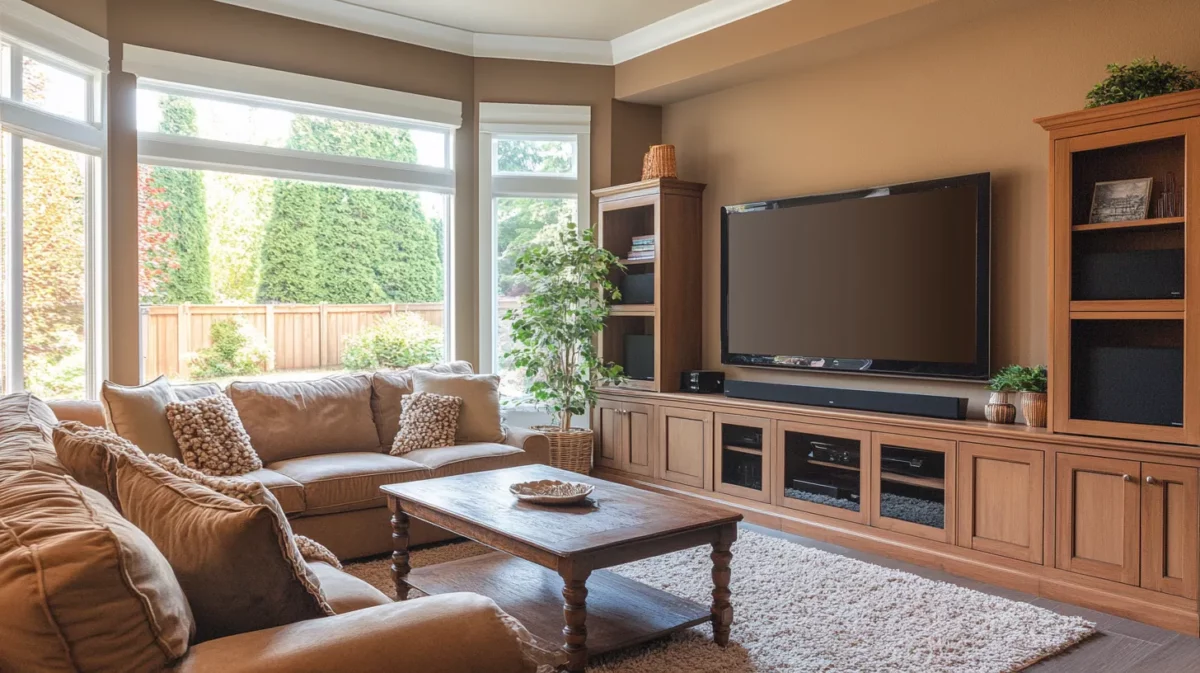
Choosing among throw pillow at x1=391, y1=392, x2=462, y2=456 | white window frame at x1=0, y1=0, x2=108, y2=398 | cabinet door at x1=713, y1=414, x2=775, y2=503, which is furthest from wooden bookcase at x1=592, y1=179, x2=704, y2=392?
white window frame at x1=0, y1=0, x2=108, y2=398

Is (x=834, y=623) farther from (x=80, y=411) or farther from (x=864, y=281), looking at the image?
(x=80, y=411)

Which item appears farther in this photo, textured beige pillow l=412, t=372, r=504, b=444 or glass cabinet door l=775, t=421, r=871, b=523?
textured beige pillow l=412, t=372, r=504, b=444

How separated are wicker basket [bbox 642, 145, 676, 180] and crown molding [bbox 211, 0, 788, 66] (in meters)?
0.66

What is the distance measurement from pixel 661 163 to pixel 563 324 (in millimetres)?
1200

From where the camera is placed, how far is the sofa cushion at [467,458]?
420 cm

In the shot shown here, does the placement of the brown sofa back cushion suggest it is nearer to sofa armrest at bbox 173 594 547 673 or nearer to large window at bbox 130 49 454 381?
sofa armrest at bbox 173 594 547 673

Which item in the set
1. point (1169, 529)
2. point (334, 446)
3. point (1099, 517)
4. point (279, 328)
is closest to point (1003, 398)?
point (1099, 517)

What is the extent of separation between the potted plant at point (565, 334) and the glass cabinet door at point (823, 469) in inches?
50.8

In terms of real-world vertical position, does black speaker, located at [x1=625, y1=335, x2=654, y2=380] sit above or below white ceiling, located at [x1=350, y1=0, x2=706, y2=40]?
below

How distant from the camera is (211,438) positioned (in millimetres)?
3848

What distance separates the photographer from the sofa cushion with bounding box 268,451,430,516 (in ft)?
12.4

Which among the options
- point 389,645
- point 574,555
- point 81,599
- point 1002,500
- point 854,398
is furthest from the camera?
point 854,398

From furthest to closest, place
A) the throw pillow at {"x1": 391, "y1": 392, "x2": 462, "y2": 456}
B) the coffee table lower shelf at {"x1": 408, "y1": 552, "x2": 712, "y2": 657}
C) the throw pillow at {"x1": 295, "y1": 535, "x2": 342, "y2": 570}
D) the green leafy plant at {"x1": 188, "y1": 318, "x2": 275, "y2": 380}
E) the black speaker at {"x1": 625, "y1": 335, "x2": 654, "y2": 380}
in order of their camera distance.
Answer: the black speaker at {"x1": 625, "y1": 335, "x2": 654, "y2": 380}
the green leafy plant at {"x1": 188, "y1": 318, "x2": 275, "y2": 380}
the throw pillow at {"x1": 391, "y1": 392, "x2": 462, "y2": 456}
the coffee table lower shelf at {"x1": 408, "y1": 552, "x2": 712, "y2": 657}
the throw pillow at {"x1": 295, "y1": 535, "x2": 342, "y2": 570}

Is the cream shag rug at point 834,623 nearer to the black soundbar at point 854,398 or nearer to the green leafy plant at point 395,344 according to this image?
the black soundbar at point 854,398
